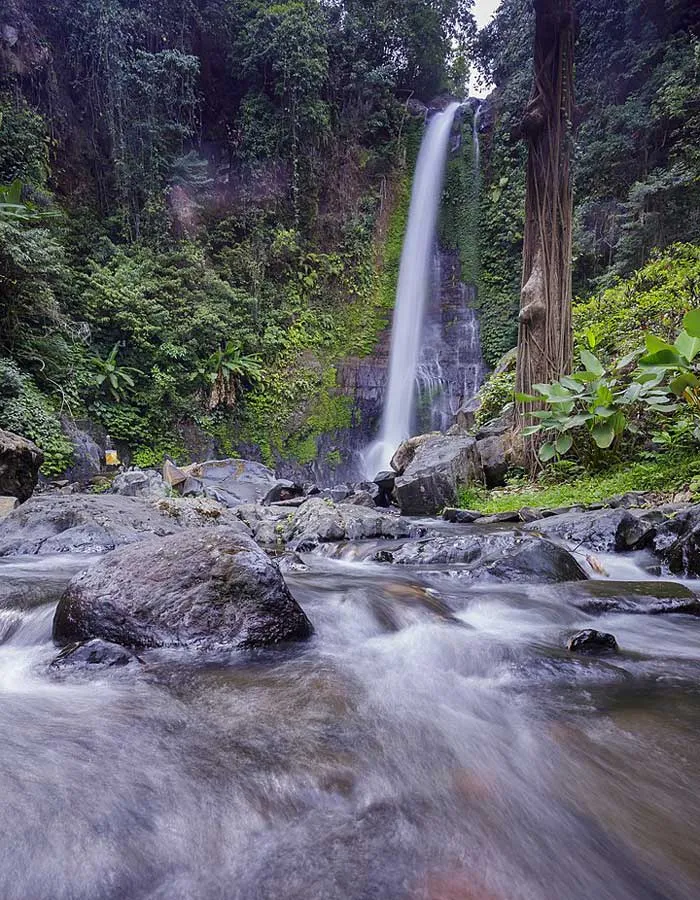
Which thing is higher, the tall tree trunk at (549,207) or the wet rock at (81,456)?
the tall tree trunk at (549,207)

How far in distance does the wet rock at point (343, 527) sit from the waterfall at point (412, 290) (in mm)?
7652

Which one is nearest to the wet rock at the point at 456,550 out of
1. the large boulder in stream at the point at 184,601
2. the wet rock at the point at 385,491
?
the large boulder in stream at the point at 184,601

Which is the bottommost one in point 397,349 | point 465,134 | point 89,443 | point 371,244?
point 89,443

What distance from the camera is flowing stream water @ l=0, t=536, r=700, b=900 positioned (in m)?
1.01

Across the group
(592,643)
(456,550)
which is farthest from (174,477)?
(592,643)

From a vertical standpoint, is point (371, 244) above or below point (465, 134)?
below

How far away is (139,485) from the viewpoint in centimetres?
866

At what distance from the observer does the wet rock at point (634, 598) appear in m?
2.91

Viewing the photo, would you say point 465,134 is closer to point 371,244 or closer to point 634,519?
point 371,244

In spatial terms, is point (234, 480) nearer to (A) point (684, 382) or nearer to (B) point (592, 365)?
(B) point (592, 365)

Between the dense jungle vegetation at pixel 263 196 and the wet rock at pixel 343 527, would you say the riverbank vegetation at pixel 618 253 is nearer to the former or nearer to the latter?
the dense jungle vegetation at pixel 263 196

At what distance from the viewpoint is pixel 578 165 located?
1508 cm

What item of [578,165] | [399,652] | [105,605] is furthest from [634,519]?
[578,165]

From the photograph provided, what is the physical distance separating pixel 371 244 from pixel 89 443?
12.6 m
